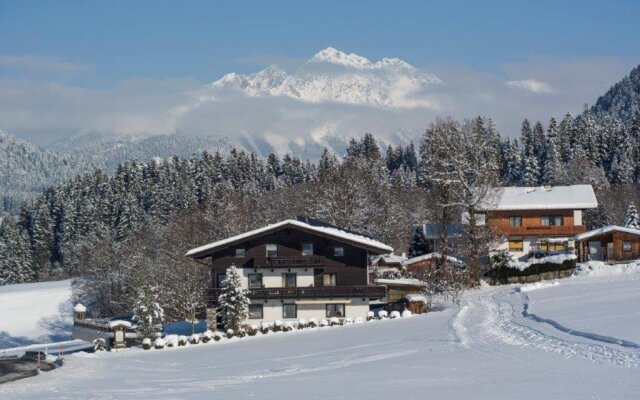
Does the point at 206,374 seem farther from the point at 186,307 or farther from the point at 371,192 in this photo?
the point at 371,192

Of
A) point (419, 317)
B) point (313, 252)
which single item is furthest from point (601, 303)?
point (313, 252)

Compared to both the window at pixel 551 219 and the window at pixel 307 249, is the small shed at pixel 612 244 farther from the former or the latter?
the window at pixel 307 249

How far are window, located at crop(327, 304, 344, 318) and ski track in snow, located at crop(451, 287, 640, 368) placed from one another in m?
9.21

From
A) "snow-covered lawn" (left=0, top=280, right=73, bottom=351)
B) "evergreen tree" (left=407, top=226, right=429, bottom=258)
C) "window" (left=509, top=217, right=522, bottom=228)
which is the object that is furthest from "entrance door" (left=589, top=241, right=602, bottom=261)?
"snow-covered lawn" (left=0, top=280, right=73, bottom=351)

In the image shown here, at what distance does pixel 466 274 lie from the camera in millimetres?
52719

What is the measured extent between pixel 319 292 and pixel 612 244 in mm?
23380

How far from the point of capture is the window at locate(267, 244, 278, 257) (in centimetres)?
5088

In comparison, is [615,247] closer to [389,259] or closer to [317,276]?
[389,259]

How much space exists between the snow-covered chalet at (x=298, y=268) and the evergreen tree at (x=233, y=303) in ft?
11.7

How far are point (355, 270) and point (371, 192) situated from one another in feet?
111

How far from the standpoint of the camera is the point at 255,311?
49312mm

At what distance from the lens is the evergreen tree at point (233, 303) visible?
44.3 meters

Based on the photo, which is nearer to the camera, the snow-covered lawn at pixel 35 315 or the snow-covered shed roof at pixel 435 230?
the snow-covered lawn at pixel 35 315

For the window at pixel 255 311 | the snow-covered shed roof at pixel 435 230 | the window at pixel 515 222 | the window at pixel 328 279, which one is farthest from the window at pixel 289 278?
the window at pixel 515 222
